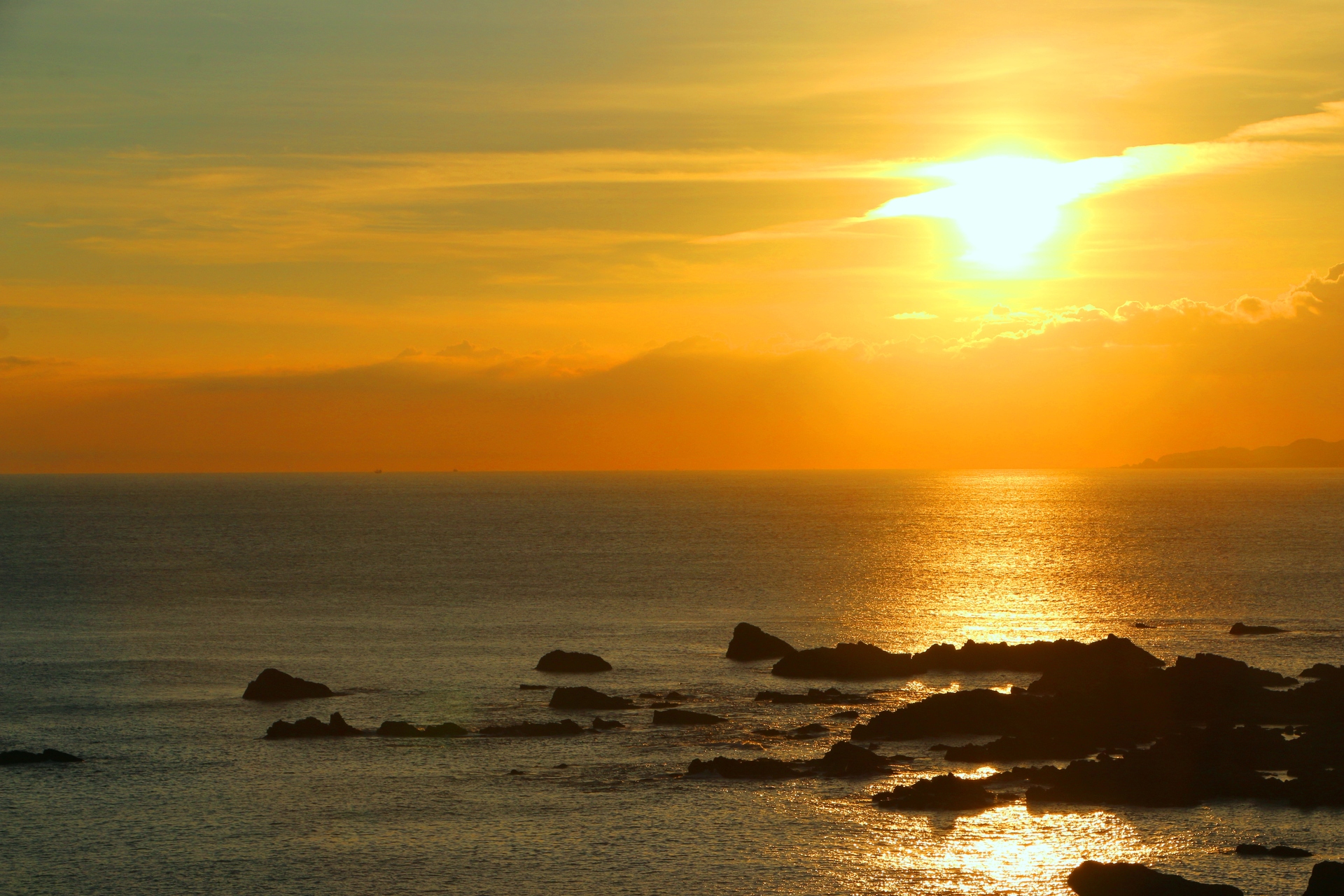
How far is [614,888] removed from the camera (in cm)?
3844

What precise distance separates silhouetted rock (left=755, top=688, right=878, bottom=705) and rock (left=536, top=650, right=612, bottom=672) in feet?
39.6

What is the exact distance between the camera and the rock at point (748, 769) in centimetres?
4906

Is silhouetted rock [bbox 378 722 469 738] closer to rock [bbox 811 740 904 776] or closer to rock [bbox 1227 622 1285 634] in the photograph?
rock [bbox 811 740 904 776]

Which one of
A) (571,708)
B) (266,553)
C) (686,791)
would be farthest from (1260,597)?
(266,553)

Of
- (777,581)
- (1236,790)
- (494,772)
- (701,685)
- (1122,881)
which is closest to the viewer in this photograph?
(1122,881)

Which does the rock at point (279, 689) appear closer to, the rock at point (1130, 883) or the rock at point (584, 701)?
the rock at point (584, 701)

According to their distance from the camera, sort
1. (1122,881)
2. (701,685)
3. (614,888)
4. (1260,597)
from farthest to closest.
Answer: (1260,597) < (701,685) < (614,888) < (1122,881)

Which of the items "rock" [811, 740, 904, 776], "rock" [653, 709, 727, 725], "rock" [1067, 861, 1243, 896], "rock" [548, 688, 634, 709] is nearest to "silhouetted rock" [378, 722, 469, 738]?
"rock" [548, 688, 634, 709]

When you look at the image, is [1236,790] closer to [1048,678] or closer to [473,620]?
[1048,678]

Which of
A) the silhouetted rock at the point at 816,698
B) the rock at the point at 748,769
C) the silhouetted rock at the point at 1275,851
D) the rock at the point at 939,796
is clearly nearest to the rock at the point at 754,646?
the silhouetted rock at the point at 816,698

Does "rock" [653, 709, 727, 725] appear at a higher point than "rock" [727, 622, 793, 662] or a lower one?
lower

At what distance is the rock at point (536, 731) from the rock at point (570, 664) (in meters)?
15.4

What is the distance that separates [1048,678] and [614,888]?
35.6 m

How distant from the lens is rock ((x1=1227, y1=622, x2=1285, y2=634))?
88562 millimetres
